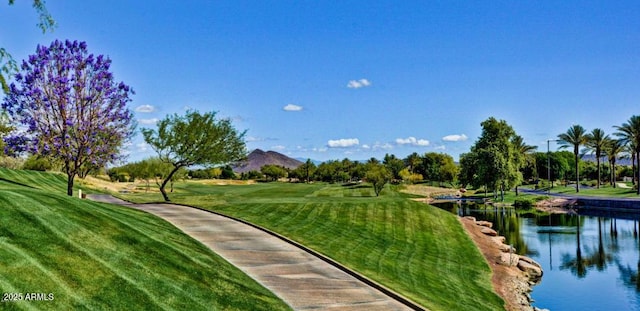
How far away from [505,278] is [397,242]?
6.69 meters

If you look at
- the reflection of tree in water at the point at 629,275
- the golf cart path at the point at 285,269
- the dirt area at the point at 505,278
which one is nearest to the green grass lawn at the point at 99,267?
the golf cart path at the point at 285,269

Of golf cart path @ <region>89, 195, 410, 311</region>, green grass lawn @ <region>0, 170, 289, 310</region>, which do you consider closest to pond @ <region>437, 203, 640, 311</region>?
golf cart path @ <region>89, 195, 410, 311</region>

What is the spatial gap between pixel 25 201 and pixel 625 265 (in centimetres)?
3679

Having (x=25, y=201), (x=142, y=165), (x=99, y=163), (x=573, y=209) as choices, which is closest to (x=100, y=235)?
(x=25, y=201)

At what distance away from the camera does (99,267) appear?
41.2 feet

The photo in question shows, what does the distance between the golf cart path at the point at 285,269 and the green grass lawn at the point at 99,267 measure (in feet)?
3.29

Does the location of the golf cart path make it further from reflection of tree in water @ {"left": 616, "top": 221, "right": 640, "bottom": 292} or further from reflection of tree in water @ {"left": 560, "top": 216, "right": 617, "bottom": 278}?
reflection of tree in water @ {"left": 560, "top": 216, "right": 617, "bottom": 278}

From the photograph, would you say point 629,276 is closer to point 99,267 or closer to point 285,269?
point 285,269

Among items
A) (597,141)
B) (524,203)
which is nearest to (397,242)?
(524,203)

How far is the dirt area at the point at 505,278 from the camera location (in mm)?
23531

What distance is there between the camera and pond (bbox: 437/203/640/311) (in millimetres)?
26328

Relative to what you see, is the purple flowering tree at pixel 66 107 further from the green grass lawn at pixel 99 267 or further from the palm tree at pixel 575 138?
the palm tree at pixel 575 138

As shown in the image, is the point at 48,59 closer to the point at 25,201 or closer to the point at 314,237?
the point at 25,201

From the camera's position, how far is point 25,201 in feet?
48.6
